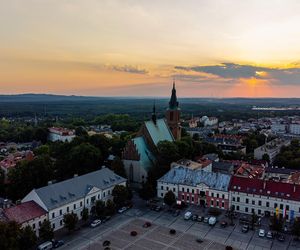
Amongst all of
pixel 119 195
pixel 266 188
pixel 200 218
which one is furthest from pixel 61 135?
pixel 266 188

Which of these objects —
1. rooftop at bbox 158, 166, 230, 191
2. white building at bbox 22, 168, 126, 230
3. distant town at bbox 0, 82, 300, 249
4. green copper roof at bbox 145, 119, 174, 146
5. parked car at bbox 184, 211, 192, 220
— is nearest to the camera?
distant town at bbox 0, 82, 300, 249

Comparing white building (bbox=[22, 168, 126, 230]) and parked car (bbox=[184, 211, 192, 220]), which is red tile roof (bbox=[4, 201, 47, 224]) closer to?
white building (bbox=[22, 168, 126, 230])

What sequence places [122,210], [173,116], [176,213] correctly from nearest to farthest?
1. [176,213]
2. [122,210]
3. [173,116]

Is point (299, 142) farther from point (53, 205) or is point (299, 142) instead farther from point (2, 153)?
point (2, 153)

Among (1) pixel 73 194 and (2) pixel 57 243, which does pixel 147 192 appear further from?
(2) pixel 57 243

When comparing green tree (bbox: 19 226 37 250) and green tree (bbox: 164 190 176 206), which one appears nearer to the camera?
green tree (bbox: 19 226 37 250)

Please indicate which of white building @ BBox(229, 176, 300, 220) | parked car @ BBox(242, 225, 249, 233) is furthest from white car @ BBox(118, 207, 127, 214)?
parked car @ BBox(242, 225, 249, 233)
